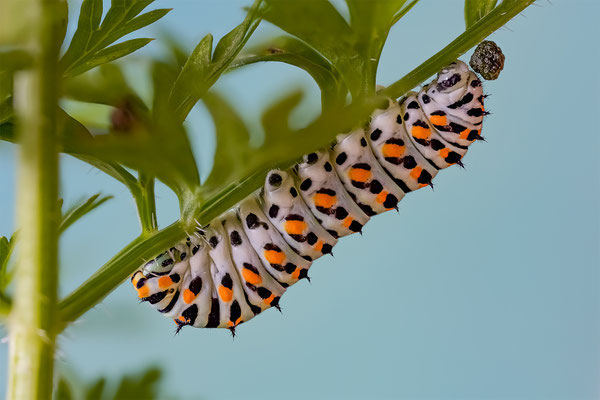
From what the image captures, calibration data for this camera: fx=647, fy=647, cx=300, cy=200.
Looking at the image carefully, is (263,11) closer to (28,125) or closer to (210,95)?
(210,95)

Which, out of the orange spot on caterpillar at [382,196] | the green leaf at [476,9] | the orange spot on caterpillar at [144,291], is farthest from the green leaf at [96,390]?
the green leaf at [476,9]

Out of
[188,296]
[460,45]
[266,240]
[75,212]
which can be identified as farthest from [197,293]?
[460,45]

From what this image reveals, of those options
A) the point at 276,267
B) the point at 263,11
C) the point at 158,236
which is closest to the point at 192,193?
the point at 158,236

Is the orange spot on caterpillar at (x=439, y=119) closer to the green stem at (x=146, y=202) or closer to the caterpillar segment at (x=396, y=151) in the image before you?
the caterpillar segment at (x=396, y=151)

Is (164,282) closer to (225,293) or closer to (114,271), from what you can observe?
(225,293)

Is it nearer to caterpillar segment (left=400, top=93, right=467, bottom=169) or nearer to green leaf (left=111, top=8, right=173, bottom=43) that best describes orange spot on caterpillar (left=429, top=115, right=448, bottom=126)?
caterpillar segment (left=400, top=93, right=467, bottom=169)
